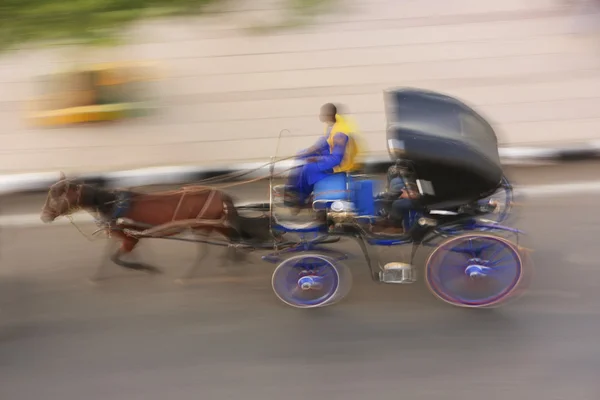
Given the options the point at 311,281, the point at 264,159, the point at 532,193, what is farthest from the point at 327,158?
the point at 264,159

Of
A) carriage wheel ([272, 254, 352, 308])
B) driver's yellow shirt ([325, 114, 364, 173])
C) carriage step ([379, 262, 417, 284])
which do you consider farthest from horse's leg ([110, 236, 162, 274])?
carriage step ([379, 262, 417, 284])

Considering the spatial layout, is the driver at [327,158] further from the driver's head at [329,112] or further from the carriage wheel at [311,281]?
the carriage wheel at [311,281]

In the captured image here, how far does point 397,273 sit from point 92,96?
5.41 meters

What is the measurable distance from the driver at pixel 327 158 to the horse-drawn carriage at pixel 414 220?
8 centimetres

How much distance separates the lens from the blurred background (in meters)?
4.26

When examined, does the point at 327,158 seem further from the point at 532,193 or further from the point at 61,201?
the point at 532,193

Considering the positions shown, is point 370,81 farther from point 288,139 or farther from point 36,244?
point 36,244

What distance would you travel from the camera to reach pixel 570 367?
416cm

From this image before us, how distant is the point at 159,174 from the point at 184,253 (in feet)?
5.01

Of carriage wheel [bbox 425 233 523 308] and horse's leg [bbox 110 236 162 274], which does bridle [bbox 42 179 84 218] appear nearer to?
horse's leg [bbox 110 236 162 274]

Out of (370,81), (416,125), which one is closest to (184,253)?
(416,125)

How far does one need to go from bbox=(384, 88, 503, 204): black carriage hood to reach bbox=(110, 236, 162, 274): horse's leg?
7.48 ft

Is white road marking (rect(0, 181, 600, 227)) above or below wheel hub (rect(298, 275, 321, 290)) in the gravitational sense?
above

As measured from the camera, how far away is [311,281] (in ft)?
14.9
